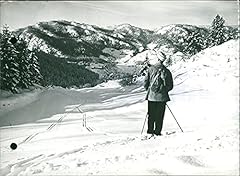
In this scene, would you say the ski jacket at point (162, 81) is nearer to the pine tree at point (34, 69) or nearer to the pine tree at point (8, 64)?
the pine tree at point (34, 69)

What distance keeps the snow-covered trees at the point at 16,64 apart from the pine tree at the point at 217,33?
5.86 ft

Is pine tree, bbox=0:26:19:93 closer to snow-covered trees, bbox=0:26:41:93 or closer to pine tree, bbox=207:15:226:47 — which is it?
snow-covered trees, bbox=0:26:41:93

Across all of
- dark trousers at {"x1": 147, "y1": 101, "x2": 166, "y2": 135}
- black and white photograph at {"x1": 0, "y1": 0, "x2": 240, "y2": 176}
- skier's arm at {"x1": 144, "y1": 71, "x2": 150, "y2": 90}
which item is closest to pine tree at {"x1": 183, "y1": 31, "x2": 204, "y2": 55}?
black and white photograph at {"x1": 0, "y1": 0, "x2": 240, "y2": 176}

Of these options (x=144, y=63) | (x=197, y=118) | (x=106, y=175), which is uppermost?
(x=144, y=63)

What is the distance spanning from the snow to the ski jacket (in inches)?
4.3

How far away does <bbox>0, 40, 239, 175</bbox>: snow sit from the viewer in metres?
3.29

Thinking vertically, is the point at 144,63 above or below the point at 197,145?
above

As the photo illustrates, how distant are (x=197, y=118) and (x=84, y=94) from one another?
1.17 meters

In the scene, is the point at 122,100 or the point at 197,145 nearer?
the point at 197,145

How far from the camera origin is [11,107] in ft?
12.2

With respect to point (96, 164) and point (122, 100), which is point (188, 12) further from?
point (96, 164)

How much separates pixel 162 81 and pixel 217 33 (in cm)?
85

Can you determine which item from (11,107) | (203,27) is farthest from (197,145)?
(11,107)

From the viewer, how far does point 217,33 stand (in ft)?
12.7
